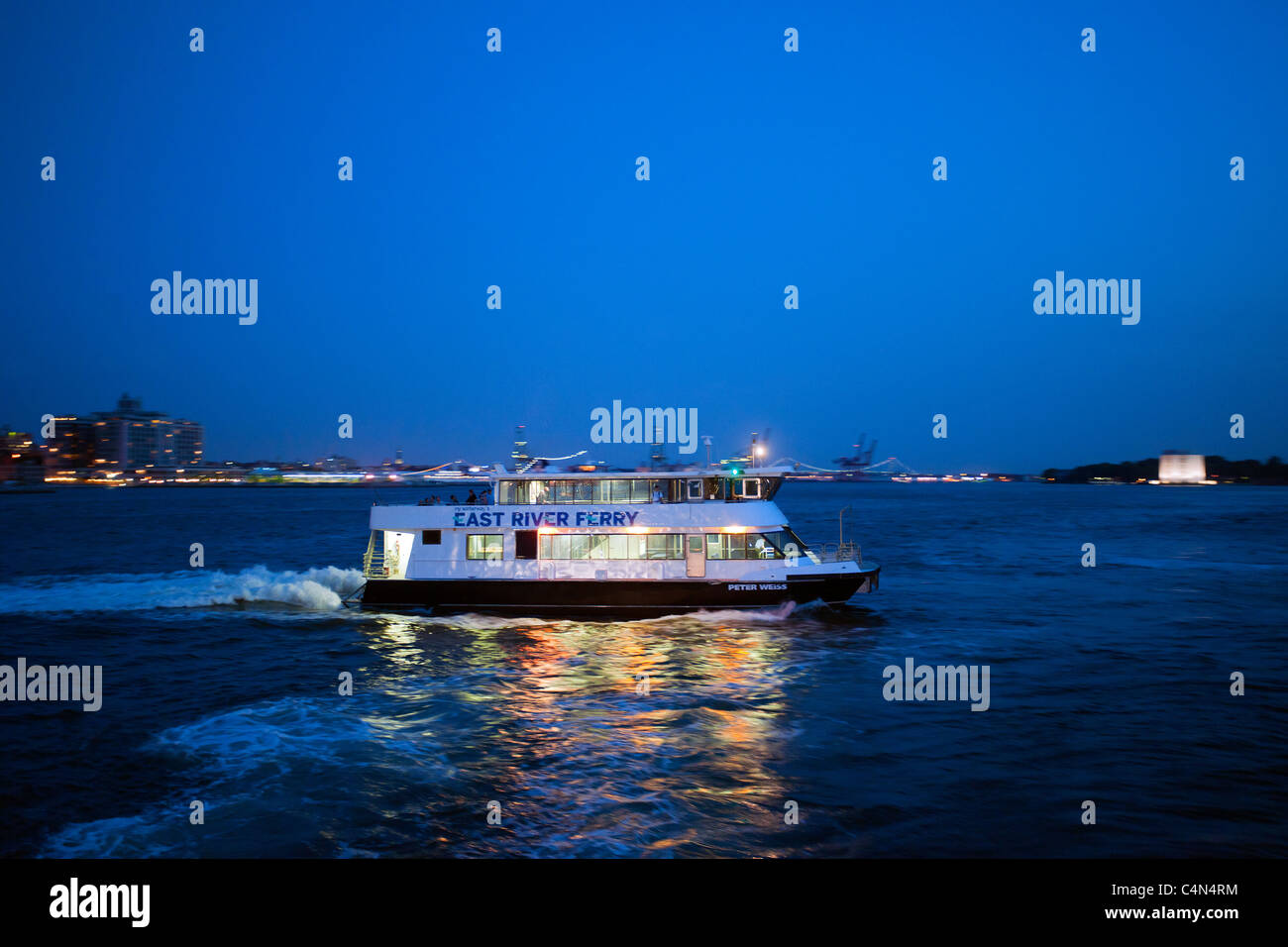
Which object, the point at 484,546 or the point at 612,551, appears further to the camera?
the point at 484,546

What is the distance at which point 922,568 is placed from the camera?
4625cm

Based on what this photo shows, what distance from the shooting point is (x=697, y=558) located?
27844 mm

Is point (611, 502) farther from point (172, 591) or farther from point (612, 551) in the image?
point (172, 591)

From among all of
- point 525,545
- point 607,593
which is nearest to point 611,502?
point 607,593

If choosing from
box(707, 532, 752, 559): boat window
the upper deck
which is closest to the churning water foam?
the upper deck

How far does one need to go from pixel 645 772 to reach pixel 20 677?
18394 millimetres

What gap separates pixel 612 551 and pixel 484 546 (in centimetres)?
493

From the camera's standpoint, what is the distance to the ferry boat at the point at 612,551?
2758 centimetres

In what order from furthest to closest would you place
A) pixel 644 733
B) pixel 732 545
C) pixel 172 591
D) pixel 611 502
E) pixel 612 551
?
pixel 172 591 → pixel 611 502 → pixel 612 551 → pixel 732 545 → pixel 644 733

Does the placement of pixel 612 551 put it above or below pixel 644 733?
above

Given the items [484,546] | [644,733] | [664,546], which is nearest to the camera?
[644,733]

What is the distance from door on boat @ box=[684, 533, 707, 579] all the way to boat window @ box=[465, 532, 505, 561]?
7.09m

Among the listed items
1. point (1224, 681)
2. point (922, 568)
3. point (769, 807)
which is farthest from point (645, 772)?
point (922, 568)
